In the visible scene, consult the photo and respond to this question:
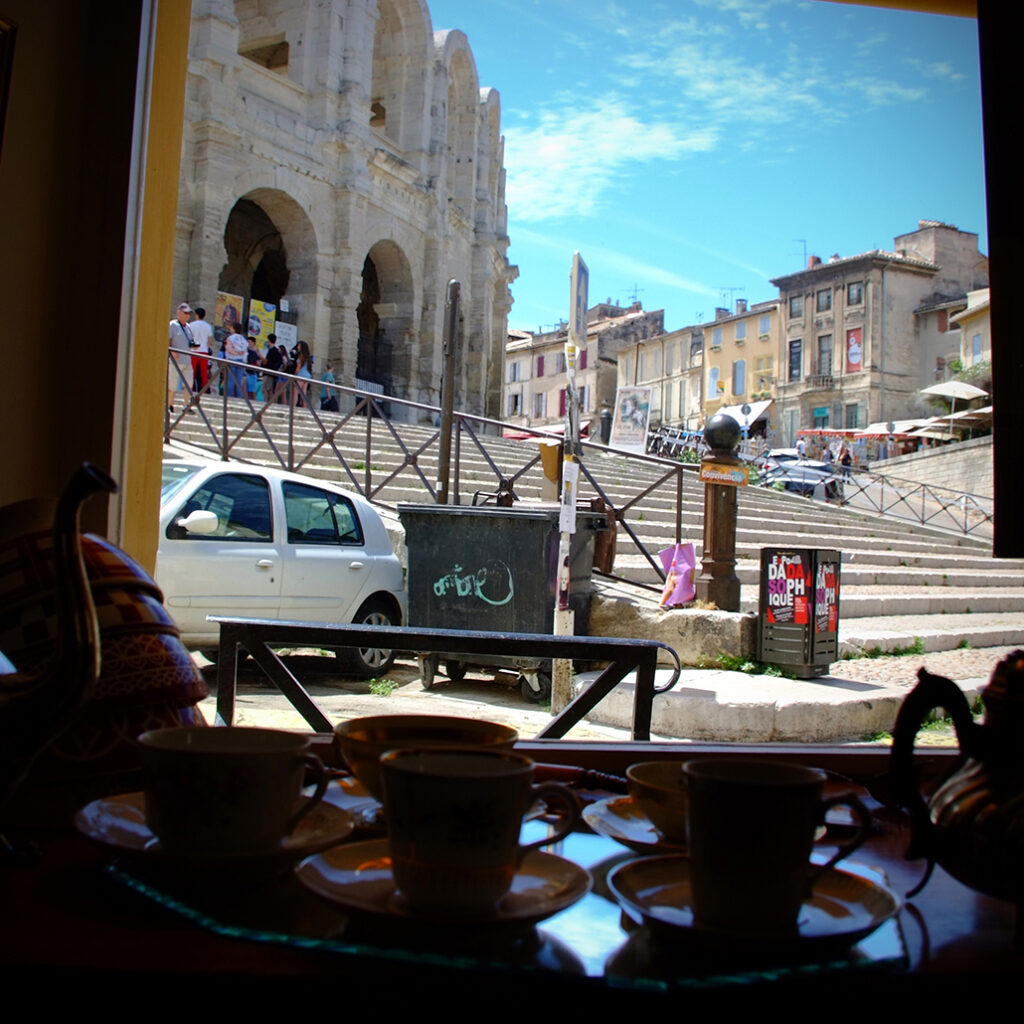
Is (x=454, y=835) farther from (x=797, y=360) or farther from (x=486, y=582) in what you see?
(x=797, y=360)

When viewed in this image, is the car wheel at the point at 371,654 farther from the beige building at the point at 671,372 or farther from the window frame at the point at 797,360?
the beige building at the point at 671,372

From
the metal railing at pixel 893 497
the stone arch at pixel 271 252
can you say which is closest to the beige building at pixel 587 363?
the metal railing at pixel 893 497

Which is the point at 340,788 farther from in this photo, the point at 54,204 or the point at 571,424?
the point at 571,424

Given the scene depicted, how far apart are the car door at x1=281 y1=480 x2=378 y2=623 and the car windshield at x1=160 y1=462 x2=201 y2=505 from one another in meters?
0.65

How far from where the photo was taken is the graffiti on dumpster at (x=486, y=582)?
703cm

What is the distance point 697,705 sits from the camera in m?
5.75

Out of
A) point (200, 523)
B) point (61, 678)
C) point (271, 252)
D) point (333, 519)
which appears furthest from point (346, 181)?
point (61, 678)

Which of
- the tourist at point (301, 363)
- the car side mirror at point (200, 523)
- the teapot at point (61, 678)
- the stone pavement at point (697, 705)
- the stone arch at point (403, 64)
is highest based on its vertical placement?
the stone arch at point (403, 64)

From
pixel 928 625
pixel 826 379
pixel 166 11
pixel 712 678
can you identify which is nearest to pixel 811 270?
pixel 826 379

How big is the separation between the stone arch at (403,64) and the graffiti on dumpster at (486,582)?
70.3 feet

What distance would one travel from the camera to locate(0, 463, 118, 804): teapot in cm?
98

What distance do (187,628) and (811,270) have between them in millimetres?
48437

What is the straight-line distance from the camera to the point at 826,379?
4878cm

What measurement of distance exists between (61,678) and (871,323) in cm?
5018
